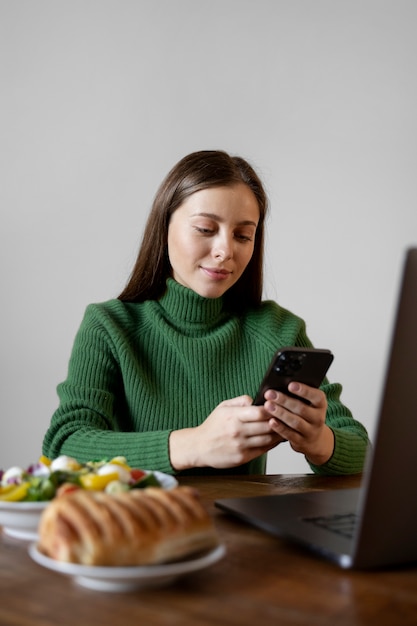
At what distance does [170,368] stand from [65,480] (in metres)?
0.91

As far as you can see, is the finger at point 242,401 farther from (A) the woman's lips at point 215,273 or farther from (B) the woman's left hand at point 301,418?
(A) the woman's lips at point 215,273

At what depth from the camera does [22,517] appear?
35.1 inches

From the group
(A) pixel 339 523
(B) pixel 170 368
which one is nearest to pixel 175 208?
(B) pixel 170 368

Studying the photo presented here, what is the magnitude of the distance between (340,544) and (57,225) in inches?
102

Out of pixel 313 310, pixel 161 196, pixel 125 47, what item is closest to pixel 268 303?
pixel 161 196

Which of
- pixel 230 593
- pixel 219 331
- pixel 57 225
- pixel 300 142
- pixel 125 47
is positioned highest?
pixel 125 47

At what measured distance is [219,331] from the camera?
1926 millimetres

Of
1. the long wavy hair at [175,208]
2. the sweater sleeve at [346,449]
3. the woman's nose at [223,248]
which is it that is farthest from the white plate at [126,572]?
the long wavy hair at [175,208]

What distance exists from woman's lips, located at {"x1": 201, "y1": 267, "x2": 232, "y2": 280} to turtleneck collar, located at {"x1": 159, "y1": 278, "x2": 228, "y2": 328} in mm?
70

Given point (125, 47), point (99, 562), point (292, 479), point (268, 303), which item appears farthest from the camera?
point (125, 47)

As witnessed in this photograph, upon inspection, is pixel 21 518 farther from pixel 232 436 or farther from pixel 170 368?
pixel 170 368

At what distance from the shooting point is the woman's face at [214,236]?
1.81 meters

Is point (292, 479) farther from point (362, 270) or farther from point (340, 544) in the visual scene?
point (362, 270)

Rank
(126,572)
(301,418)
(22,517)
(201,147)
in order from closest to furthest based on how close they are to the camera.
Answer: (126,572), (22,517), (301,418), (201,147)
